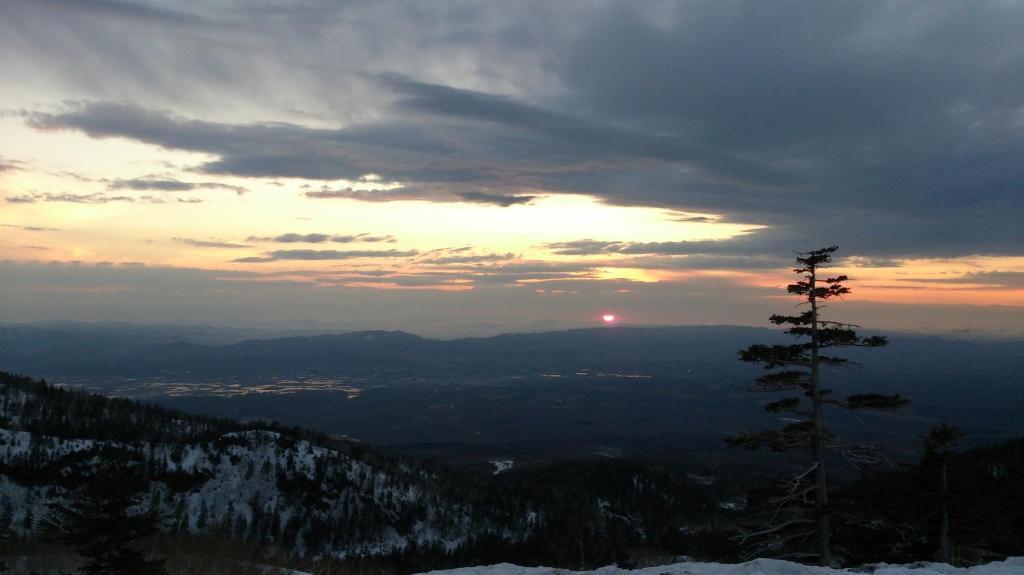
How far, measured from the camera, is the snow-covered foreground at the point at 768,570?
9305 mm

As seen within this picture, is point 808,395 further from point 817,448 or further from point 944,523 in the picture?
point 944,523

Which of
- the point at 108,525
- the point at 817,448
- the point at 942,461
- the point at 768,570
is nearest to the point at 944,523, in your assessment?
the point at 942,461

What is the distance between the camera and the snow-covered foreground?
9.30m

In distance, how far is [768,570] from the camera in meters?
9.34

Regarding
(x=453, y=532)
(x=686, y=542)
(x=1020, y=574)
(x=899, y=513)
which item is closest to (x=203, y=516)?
(x=453, y=532)

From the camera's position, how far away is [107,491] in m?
9.09

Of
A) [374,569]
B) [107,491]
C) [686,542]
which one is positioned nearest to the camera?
[107,491]

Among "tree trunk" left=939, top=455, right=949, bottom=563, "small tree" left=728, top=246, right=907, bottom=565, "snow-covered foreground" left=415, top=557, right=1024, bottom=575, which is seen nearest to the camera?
"snow-covered foreground" left=415, top=557, right=1024, bottom=575

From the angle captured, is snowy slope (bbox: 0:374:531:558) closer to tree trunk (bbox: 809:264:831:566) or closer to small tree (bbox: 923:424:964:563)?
small tree (bbox: 923:424:964:563)

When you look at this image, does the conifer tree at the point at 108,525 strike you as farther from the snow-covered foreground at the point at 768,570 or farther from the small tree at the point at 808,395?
the small tree at the point at 808,395

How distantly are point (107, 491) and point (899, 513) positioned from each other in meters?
27.5

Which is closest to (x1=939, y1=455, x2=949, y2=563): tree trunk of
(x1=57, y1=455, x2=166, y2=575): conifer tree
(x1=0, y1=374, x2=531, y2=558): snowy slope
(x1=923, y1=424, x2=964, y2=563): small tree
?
(x1=923, y1=424, x2=964, y2=563): small tree

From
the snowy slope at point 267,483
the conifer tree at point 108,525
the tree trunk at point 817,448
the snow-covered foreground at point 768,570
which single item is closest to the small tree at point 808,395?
the tree trunk at point 817,448

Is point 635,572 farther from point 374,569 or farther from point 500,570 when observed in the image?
point 374,569
